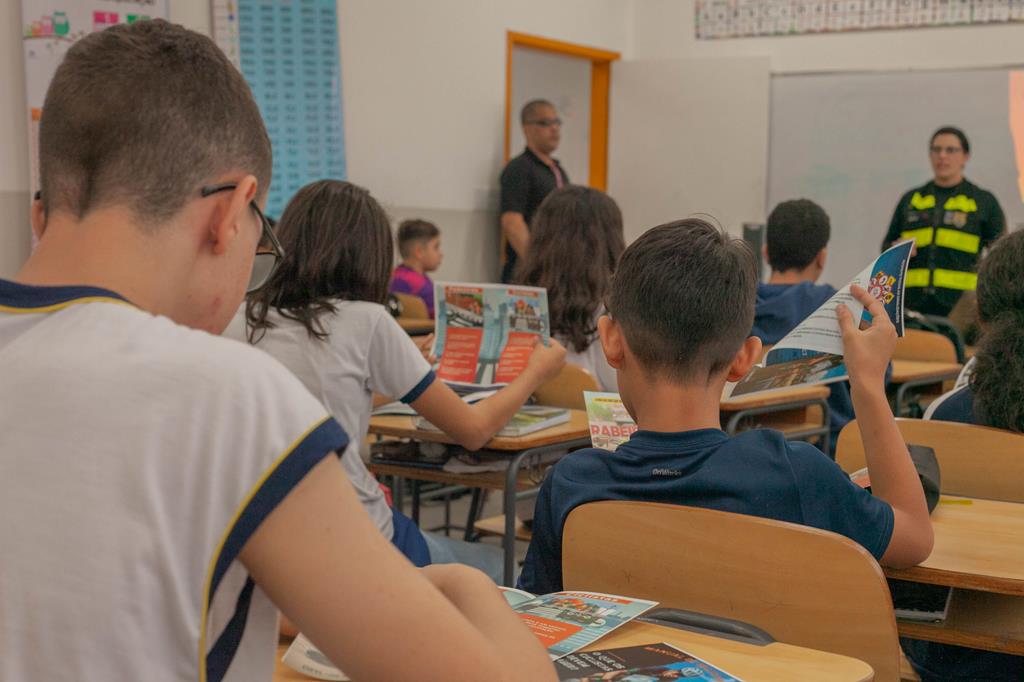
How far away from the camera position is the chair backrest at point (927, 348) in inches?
180

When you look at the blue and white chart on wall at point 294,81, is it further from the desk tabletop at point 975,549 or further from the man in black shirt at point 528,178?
the desk tabletop at point 975,549

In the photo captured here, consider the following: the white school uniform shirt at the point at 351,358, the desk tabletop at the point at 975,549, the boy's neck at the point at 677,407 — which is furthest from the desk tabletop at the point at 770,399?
the boy's neck at the point at 677,407

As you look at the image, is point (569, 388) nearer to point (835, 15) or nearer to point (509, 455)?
point (509, 455)

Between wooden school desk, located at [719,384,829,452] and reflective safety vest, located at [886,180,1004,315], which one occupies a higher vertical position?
reflective safety vest, located at [886,180,1004,315]

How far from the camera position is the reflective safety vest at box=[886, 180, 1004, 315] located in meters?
5.95

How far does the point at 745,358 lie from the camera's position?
1.71m

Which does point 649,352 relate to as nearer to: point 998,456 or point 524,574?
point 524,574

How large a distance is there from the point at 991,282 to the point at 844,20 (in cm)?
521

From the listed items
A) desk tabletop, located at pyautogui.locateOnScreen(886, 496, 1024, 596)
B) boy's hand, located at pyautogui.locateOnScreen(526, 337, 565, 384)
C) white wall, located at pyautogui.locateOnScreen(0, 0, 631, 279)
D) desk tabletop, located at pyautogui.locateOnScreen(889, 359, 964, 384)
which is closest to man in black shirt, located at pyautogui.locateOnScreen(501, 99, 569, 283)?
white wall, located at pyautogui.locateOnScreen(0, 0, 631, 279)

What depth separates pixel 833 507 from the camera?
1525 mm

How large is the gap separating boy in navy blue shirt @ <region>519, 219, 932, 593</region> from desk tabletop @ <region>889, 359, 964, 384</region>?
244 cm

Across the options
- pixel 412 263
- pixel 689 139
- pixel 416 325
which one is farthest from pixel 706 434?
pixel 689 139

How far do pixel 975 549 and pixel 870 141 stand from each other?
5.55 metres

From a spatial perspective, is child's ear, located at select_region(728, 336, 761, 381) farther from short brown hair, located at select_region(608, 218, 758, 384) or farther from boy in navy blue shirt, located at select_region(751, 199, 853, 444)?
boy in navy blue shirt, located at select_region(751, 199, 853, 444)
